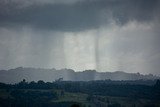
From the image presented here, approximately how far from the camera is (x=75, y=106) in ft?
294

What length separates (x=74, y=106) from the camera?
89438 mm

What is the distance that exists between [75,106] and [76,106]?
545 mm

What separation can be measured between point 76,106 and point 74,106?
2.94 ft

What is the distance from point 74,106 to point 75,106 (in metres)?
0.37

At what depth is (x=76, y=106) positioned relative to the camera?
90.1 m
